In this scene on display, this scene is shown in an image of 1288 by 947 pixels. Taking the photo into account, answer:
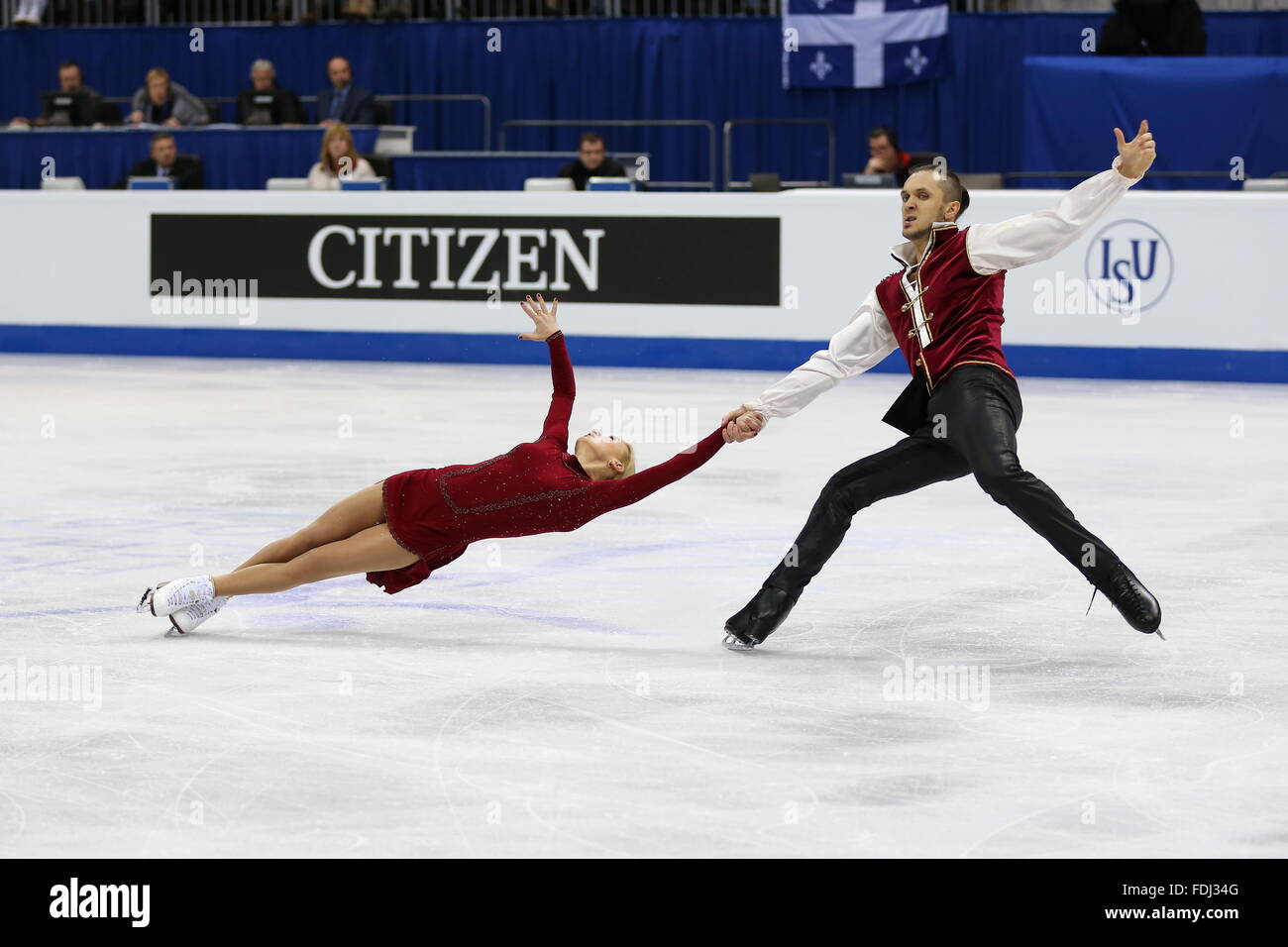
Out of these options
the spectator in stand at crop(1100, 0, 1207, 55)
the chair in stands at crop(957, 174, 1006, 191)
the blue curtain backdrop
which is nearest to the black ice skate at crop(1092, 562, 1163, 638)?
the chair in stands at crop(957, 174, 1006, 191)

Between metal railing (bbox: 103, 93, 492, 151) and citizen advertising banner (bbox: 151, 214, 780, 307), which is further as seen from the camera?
metal railing (bbox: 103, 93, 492, 151)

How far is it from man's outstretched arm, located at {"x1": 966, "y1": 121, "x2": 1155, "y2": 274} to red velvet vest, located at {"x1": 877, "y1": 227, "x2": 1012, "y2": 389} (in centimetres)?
7

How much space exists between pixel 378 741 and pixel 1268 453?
6279 mm

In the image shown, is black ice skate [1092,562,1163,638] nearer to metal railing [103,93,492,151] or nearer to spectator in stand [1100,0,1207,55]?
spectator in stand [1100,0,1207,55]

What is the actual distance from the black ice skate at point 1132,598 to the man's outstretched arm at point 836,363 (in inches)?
35.2

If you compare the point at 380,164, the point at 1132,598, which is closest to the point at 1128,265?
the point at 380,164

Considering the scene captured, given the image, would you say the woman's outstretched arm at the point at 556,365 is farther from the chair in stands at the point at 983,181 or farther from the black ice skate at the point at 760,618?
the chair in stands at the point at 983,181

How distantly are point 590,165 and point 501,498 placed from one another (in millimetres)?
9773

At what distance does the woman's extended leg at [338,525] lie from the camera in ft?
17.7

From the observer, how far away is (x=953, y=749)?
4238 millimetres

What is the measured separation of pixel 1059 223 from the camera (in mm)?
4988

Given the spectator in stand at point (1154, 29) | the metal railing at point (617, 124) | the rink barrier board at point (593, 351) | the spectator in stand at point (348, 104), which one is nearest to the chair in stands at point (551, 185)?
the rink barrier board at point (593, 351)

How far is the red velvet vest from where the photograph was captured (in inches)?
205

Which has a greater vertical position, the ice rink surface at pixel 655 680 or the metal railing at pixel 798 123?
the metal railing at pixel 798 123
